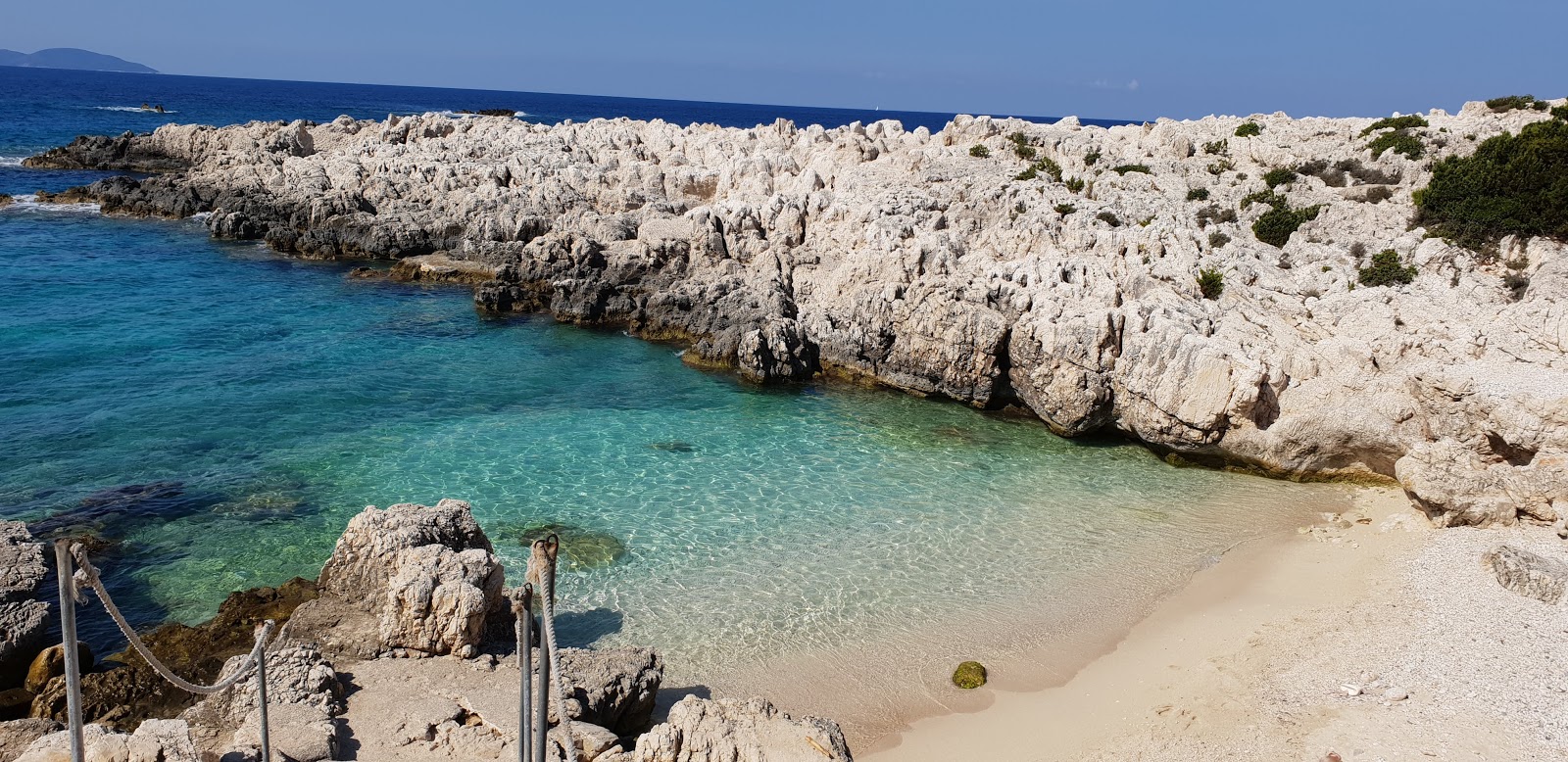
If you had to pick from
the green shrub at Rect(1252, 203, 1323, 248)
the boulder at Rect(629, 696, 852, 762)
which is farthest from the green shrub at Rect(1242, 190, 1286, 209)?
the boulder at Rect(629, 696, 852, 762)

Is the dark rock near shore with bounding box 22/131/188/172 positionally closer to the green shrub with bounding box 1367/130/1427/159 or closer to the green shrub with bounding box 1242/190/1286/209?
the green shrub with bounding box 1242/190/1286/209

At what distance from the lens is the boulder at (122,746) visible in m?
7.89

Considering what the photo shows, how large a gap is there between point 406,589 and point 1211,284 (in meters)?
21.8

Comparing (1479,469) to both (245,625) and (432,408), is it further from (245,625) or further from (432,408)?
(432,408)

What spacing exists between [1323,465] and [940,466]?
8.78 meters

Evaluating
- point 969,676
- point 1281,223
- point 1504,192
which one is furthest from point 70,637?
point 1504,192

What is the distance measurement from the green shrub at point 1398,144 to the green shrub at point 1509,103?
4.92m

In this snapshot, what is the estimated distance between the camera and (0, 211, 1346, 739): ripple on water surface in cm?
1453

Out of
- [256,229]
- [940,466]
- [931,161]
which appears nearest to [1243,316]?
[940,466]

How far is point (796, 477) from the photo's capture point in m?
20.0

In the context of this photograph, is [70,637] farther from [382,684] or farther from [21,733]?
[21,733]

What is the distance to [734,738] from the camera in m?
8.88

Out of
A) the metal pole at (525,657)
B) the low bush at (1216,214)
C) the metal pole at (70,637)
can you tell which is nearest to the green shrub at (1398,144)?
the low bush at (1216,214)

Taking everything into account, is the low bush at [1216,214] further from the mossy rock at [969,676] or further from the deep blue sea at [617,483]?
the mossy rock at [969,676]
